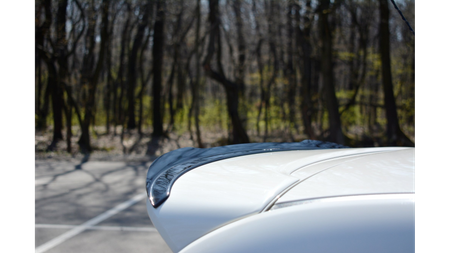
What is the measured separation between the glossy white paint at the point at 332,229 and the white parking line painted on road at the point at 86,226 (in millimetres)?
3014

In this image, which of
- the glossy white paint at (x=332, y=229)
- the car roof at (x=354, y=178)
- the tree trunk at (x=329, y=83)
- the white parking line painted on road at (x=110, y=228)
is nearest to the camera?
the glossy white paint at (x=332, y=229)

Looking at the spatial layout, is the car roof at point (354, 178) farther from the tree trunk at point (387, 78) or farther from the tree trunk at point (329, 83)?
the tree trunk at point (387, 78)

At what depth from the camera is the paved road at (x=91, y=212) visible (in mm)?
3746

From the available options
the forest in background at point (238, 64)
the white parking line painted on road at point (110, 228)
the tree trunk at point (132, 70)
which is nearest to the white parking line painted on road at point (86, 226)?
the white parking line painted on road at point (110, 228)

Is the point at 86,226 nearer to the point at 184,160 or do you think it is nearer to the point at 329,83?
the point at 184,160

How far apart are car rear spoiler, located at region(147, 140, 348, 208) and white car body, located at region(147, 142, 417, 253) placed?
27mm

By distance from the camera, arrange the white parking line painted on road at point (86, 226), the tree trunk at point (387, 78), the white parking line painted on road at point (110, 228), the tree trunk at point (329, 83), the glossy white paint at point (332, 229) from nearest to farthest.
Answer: the glossy white paint at point (332, 229)
the white parking line painted on road at point (86, 226)
the white parking line painted on road at point (110, 228)
the tree trunk at point (329, 83)
the tree trunk at point (387, 78)

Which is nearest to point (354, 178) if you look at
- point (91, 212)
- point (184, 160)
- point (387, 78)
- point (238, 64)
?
point (184, 160)

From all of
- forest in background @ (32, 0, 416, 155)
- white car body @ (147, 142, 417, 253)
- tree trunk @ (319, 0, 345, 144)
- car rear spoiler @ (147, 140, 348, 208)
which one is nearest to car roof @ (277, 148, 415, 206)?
white car body @ (147, 142, 417, 253)

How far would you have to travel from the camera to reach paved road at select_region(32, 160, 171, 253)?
12.3ft

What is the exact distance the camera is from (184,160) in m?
2.15

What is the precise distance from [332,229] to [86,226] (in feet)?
12.5
